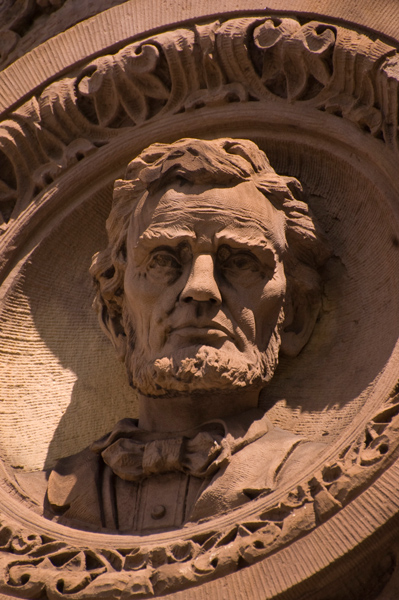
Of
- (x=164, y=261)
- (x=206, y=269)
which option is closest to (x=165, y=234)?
(x=164, y=261)

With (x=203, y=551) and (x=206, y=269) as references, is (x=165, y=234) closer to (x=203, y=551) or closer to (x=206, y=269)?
(x=206, y=269)

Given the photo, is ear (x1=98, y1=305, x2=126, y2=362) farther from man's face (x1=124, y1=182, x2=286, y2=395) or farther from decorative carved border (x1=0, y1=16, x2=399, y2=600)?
decorative carved border (x1=0, y1=16, x2=399, y2=600)

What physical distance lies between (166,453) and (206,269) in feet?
2.67

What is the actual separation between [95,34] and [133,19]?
8.6 inches

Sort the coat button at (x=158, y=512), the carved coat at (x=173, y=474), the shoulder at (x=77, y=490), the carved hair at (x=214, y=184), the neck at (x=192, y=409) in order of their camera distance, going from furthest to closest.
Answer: the carved hair at (x=214, y=184), the neck at (x=192, y=409), the shoulder at (x=77, y=490), the coat button at (x=158, y=512), the carved coat at (x=173, y=474)

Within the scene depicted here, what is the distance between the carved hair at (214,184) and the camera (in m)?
5.18

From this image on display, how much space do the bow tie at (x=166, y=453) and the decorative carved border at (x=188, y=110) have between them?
435 mm

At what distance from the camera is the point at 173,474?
16.1 feet

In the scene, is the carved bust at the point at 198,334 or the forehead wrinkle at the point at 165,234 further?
the forehead wrinkle at the point at 165,234

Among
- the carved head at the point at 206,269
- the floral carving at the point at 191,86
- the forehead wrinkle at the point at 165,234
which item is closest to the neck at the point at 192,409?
the carved head at the point at 206,269

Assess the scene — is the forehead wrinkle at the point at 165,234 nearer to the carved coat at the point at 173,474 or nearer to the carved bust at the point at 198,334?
the carved bust at the point at 198,334

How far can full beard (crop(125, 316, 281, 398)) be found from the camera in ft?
15.7

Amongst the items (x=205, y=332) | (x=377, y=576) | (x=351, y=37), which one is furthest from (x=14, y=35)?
(x=377, y=576)

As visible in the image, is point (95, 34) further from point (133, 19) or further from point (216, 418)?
point (216, 418)
